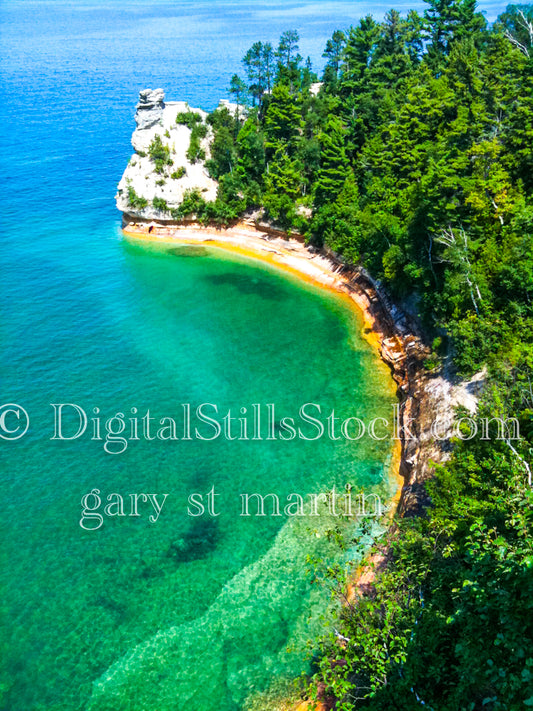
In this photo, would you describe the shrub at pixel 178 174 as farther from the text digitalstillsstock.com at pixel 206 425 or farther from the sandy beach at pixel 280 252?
the text digitalstillsstock.com at pixel 206 425

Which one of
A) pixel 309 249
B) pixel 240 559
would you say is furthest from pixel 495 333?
pixel 309 249

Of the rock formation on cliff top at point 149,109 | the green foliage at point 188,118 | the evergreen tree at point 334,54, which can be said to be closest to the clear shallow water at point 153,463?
the rock formation on cliff top at point 149,109

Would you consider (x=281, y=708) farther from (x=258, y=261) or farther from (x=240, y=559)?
(x=258, y=261)

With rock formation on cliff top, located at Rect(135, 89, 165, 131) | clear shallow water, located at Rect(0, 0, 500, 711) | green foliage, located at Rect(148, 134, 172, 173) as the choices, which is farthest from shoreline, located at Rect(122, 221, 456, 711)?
rock formation on cliff top, located at Rect(135, 89, 165, 131)

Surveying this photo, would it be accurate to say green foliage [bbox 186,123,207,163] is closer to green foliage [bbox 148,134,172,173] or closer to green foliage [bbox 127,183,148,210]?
green foliage [bbox 148,134,172,173]

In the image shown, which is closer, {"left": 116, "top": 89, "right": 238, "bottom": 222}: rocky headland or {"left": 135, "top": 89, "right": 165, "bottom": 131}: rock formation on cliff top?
{"left": 116, "top": 89, "right": 238, "bottom": 222}: rocky headland

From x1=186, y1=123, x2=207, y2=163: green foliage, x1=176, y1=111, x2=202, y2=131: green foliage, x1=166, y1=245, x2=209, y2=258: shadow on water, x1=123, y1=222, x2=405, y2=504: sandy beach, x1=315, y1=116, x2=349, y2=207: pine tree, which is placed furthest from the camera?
x1=176, y1=111, x2=202, y2=131: green foliage
